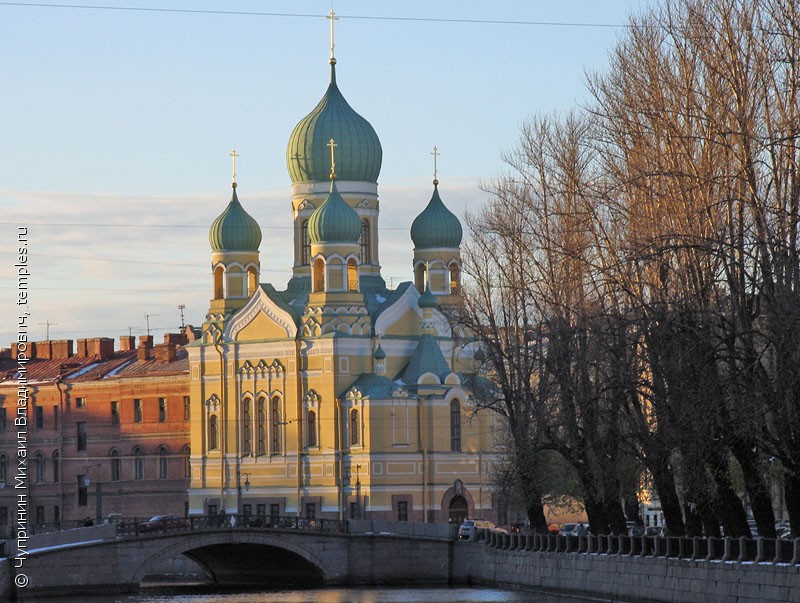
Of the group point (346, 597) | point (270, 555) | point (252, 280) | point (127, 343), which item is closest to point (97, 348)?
point (127, 343)

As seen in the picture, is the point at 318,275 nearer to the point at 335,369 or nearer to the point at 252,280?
the point at 335,369

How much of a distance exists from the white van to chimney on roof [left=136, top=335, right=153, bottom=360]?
24017 millimetres

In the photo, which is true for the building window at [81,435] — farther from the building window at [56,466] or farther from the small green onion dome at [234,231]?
the small green onion dome at [234,231]

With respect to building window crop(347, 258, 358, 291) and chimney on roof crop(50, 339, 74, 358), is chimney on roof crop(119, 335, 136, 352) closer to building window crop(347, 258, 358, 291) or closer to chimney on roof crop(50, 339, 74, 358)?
chimney on roof crop(50, 339, 74, 358)

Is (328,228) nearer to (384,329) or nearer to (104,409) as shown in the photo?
(384,329)

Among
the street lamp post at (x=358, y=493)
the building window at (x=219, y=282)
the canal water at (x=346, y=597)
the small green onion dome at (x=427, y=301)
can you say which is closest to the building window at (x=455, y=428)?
the street lamp post at (x=358, y=493)

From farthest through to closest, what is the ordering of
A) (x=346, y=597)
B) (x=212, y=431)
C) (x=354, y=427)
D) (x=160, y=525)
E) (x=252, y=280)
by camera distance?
(x=252, y=280), (x=212, y=431), (x=354, y=427), (x=160, y=525), (x=346, y=597)

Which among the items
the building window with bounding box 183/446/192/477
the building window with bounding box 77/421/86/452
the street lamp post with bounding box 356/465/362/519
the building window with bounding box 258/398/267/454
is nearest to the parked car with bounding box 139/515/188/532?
the street lamp post with bounding box 356/465/362/519

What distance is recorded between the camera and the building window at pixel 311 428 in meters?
87.1

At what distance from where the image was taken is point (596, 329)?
1705 inches

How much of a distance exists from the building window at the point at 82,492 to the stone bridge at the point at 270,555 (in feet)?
81.1

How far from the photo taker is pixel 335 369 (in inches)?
3423

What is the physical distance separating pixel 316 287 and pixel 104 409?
1616 cm

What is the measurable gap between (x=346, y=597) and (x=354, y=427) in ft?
77.7
